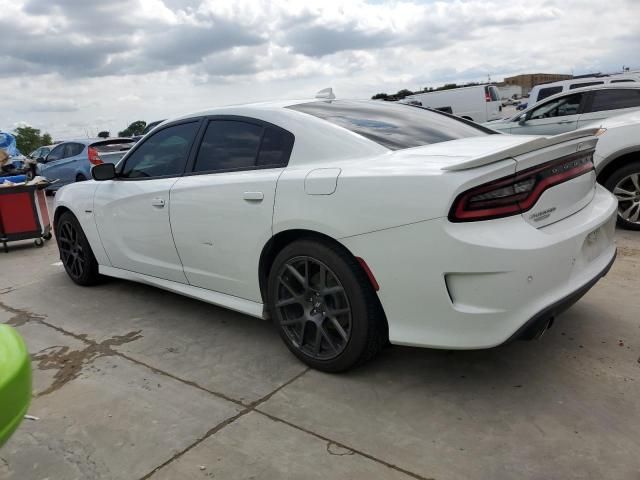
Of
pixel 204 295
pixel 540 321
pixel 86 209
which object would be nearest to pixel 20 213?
→ pixel 86 209

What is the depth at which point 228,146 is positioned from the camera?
353 centimetres

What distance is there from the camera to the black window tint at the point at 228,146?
11.1ft

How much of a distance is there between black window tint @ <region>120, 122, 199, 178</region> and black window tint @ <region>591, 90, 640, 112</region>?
697 centimetres

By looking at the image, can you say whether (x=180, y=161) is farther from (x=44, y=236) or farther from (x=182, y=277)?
(x=44, y=236)

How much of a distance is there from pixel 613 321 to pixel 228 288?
2.48 meters

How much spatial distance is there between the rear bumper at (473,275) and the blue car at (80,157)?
1035 centimetres

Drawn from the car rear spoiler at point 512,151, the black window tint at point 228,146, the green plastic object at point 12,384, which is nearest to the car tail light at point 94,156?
the black window tint at point 228,146

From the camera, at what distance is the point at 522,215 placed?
96.4 inches

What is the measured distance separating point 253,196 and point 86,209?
2.30m

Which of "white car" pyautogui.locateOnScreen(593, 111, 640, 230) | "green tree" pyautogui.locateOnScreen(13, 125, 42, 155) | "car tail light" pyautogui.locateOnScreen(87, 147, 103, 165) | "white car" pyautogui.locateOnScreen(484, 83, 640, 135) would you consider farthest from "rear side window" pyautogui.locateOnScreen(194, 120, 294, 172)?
"green tree" pyautogui.locateOnScreen(13, 125, 42, 155)

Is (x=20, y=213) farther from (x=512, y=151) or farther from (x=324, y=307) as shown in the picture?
(x=512, y=151)

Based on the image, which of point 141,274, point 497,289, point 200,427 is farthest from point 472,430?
point 141,274

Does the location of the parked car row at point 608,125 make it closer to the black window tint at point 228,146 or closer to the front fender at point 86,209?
the black window tint at point 228,146

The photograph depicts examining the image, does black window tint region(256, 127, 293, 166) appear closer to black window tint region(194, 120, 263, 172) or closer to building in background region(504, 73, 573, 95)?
black window tint region(194, 120, 263, 172)
